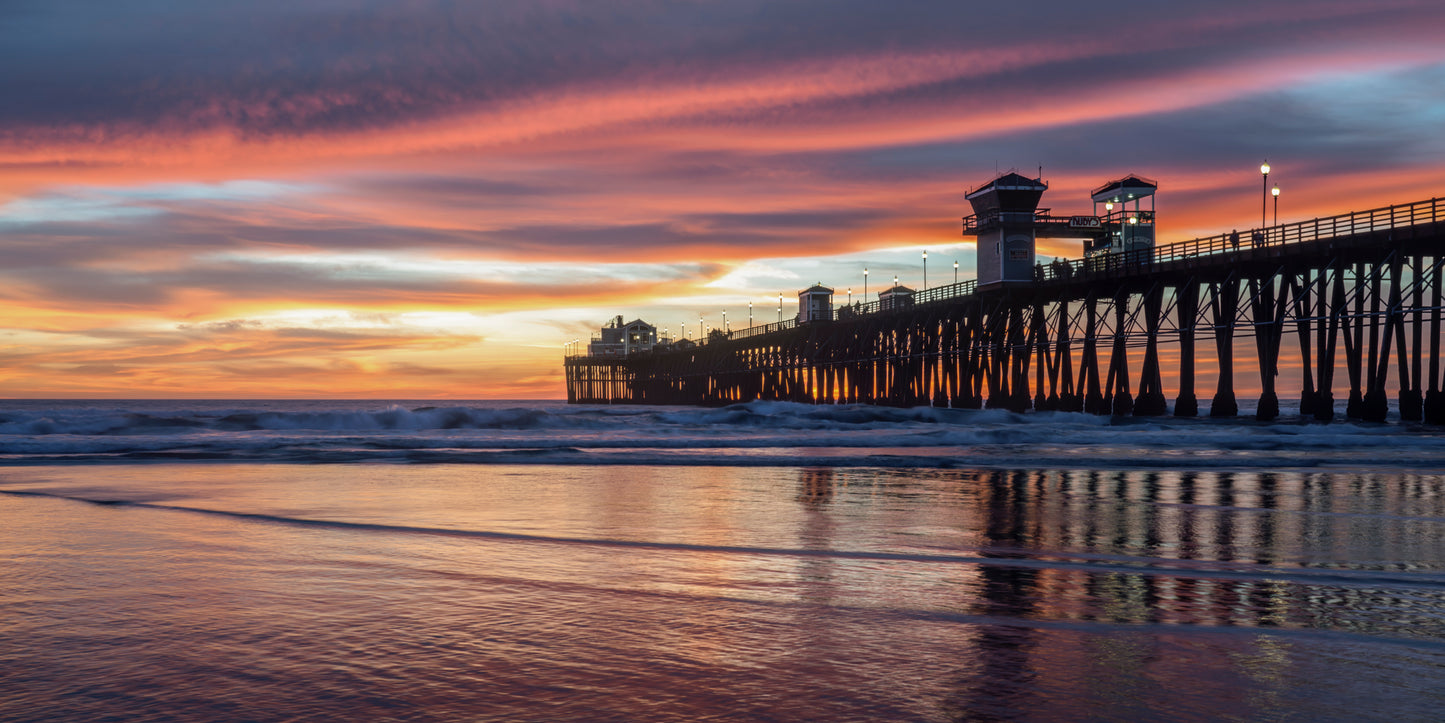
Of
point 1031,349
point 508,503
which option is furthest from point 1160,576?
point 1031,349

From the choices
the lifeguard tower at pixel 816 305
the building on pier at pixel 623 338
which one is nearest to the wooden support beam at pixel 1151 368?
the lifeguard tower at pixel 816 305

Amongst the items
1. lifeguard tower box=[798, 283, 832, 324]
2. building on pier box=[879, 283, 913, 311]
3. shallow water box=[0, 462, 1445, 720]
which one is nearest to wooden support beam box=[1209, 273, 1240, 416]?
building on pier box=[879, 283, 913, 311]

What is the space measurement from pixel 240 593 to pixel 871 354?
6150 centimetres

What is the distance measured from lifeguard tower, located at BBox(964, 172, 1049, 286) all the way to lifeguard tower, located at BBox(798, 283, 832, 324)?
1048 inches

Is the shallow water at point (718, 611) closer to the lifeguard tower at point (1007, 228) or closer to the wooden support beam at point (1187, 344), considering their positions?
the wooden support beam at point (1187, 344)

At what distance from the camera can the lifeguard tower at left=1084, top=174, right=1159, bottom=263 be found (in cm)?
5381

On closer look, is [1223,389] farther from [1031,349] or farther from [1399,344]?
[1031,349]

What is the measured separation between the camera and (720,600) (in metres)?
5.67

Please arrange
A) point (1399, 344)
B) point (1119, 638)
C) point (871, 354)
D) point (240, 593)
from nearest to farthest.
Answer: point (1119, 638) < point (240, 593) < point (1399, 344) < point (871, 354)

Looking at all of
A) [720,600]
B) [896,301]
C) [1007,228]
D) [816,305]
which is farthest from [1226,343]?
[816,305]

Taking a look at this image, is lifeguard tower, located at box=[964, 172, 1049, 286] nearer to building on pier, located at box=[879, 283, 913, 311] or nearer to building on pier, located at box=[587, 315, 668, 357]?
building on pier, located at box=[879, 283, 913, 311]

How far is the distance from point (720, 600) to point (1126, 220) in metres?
53.8

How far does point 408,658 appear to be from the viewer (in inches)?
173

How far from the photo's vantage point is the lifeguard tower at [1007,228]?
51062 mm
